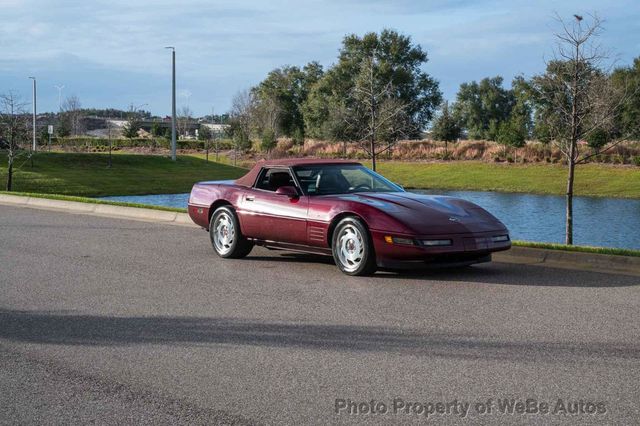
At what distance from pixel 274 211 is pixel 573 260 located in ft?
12.9

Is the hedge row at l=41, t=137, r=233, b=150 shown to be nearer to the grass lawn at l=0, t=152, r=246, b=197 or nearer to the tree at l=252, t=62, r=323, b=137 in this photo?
the tree at l=252, t=62, r=323, b=137

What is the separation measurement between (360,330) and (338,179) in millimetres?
4367

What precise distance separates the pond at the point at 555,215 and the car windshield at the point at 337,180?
10581 millimetres

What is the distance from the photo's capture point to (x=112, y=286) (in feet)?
30.5

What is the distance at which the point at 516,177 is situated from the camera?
4784 cm

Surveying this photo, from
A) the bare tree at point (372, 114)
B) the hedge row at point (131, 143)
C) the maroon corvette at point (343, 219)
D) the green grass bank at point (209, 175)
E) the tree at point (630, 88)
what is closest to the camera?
the maroon corvette at point (343, 219)

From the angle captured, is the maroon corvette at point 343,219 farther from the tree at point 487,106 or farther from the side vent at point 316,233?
the tree at point 487,106

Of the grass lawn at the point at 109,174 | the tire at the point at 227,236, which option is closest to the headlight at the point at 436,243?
the tire at the point at 227,236

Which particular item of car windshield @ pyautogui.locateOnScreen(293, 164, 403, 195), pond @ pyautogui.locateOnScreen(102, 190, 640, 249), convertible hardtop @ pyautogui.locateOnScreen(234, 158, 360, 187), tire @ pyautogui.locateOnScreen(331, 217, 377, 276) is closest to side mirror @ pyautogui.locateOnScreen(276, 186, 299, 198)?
car windshield @ pyautogui.locateOnScreen(293, 164, 403, 195)

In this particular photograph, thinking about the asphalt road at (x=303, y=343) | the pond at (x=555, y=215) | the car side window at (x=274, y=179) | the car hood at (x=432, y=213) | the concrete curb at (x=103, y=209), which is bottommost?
the pond at (x=555, y=215)

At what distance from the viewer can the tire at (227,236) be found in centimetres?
1144

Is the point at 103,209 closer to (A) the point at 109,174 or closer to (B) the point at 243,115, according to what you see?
(A) the point at 109,174

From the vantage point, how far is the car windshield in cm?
1084

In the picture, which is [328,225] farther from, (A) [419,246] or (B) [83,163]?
(B) [83,163]
